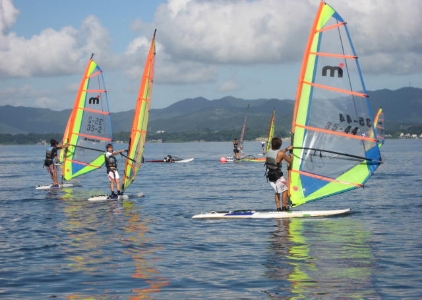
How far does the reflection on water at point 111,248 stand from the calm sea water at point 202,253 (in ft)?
0.08

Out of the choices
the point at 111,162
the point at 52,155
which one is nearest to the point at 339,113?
the point at 111,162

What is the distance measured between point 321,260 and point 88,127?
23.9 m

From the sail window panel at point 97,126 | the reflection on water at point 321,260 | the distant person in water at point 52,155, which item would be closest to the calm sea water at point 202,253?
the reflection on water at point 321,260

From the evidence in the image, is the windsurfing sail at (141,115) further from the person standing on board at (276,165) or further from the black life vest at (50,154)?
the person standing on board at (276,165)

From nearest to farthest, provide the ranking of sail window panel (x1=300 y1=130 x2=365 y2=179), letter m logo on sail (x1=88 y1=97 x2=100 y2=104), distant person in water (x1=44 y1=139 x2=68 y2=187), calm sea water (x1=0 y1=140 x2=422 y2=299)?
calm sea water (x1=0 y1=140 x2=422 y2=299) → sail window panel (x1=300 y1=130 x2=365 y2=179) → distant person in water (x1=44 y1=139 x2=68 y2=187) → letter m logo on sail (x1=88 y1=97 x2=100 y2=104)

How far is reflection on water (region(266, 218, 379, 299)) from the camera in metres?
12.7

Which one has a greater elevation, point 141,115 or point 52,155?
point 141,115

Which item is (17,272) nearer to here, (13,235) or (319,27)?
(13,235)

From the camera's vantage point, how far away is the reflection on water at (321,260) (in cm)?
1268

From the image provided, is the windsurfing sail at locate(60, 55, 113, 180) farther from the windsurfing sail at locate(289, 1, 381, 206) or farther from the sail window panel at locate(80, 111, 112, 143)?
the windsurfing sail at locate(289, 1, 381, 206)

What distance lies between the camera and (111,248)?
17.5 meters

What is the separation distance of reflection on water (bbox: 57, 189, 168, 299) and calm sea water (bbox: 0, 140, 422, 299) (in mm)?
24

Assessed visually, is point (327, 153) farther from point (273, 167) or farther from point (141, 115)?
point (141, 115)

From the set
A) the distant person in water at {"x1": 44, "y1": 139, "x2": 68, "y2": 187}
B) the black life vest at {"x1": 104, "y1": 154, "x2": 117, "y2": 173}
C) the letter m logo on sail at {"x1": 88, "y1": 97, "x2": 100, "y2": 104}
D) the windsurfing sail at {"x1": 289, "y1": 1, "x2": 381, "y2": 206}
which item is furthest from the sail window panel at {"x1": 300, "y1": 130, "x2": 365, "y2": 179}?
the letter m logo on sail at {"x1": 88, "y1": 97, "x2": 100, "y2": 104}
